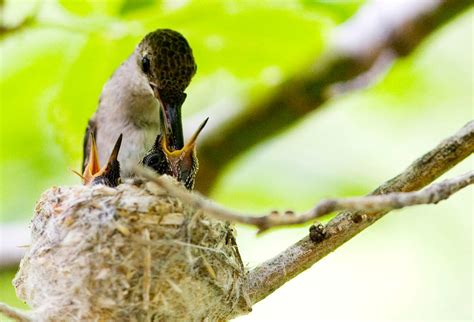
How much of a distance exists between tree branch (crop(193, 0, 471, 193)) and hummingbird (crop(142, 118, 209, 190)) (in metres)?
0.77

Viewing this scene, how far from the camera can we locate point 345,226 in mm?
3084

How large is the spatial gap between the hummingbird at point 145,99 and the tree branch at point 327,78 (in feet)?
1.16

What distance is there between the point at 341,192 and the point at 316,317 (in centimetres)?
174

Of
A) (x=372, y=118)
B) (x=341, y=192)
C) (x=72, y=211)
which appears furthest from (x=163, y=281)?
(x=372, y=118)

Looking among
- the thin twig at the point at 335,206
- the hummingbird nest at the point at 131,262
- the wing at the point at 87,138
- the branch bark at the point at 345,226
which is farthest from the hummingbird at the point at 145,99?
the thin twig at the point at 335,206

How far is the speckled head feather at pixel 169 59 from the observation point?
14.6 feet

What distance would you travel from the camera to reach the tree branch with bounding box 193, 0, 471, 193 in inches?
194

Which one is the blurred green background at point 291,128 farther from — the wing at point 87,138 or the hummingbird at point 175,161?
the hummingbird at point 175,161

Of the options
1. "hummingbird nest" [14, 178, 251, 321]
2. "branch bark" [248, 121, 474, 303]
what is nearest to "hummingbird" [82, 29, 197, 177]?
"hummingbird nest" [14, 178, 251, 321]

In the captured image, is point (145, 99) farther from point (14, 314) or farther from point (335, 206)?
point (335, 206)

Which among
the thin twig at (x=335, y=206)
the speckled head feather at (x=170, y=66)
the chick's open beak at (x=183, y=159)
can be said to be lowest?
the thin twig at (x=335, y=206)

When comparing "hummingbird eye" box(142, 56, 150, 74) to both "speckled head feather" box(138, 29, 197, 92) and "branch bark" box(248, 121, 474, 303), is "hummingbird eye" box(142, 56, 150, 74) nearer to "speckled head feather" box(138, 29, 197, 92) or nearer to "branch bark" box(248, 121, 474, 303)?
"speckled head feather" box(138, 29, 197, 92)

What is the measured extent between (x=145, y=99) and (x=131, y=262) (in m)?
1.85

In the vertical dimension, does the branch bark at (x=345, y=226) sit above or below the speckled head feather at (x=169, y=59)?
below
